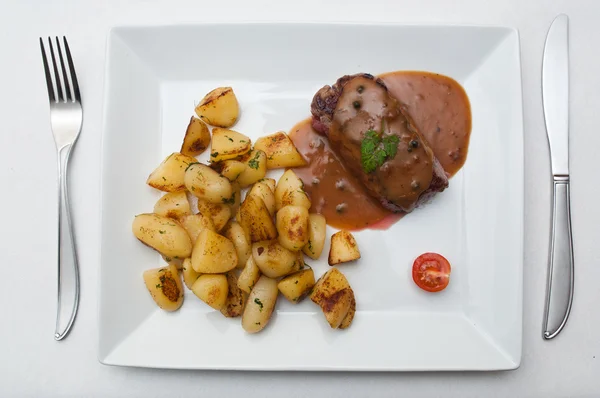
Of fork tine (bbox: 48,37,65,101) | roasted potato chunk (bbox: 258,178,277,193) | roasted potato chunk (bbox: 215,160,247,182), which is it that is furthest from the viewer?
fork tine (bbox: 48,37,65,101)

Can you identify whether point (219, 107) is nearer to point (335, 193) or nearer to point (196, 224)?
point (196, 224)

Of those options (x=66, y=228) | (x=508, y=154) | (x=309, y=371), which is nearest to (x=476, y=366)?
(x=309, y=371)

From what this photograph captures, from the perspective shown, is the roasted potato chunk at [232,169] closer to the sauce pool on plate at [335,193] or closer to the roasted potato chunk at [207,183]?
the roasted potato chunk at [207,183]

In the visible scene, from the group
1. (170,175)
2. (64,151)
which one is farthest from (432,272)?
(64,151)

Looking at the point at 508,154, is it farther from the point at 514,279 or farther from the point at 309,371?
the point at 309,371

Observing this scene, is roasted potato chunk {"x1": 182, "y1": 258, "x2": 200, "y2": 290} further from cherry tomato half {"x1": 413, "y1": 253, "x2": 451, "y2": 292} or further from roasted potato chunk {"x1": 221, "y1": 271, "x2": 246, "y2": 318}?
cherry tomato half {"x1": 413, "y1": 253, "x2": 451, "y2": 292}

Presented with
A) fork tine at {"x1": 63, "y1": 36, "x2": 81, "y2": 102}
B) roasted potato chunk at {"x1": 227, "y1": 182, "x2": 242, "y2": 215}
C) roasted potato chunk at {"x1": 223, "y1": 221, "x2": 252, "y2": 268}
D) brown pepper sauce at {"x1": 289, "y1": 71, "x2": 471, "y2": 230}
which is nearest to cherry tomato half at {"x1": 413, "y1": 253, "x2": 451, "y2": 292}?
brown pepper sauce at {"x1": 289, "y1": 71, "x2": 471, "y2": 230}

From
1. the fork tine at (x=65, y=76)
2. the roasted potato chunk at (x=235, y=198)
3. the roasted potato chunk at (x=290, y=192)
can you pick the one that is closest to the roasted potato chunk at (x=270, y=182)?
the roasted potato chunk at (x=290, y=192)
